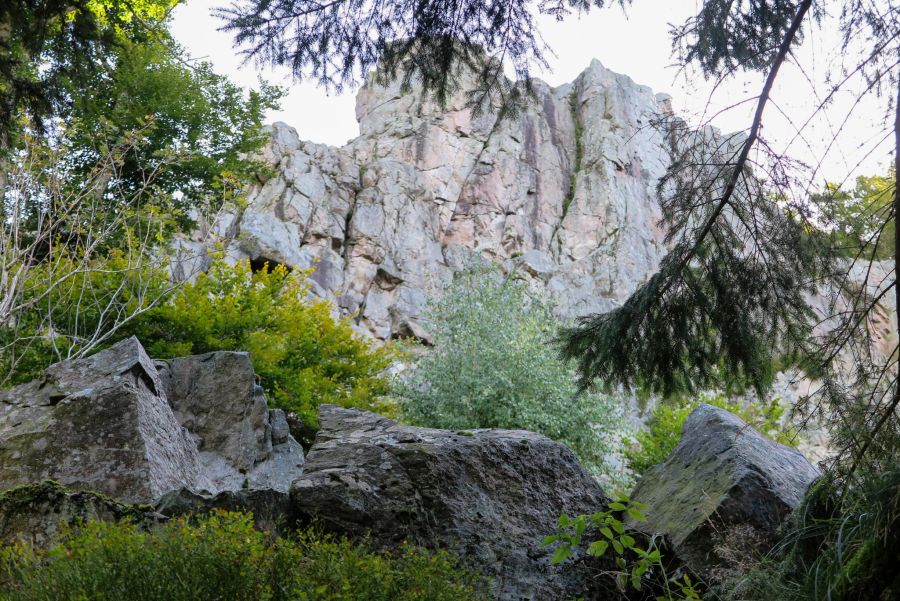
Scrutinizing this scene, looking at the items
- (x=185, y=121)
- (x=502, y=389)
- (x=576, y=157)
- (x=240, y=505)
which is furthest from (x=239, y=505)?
→ (x=576, y=157)

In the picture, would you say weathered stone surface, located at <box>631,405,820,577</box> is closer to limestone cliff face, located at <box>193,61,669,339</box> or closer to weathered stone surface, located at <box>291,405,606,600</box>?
weathered stone surface, located at <box>291,405,606,600</box>

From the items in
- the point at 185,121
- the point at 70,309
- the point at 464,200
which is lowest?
the point at 70,309

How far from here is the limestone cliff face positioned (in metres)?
30.0

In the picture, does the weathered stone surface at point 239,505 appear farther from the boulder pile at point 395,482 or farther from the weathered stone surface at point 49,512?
the weathered stone surface at point 49,512

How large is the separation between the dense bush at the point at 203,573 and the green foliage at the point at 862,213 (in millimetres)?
2510

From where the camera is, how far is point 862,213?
3.46 meters

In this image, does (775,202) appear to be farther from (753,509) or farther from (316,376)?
(316,376)

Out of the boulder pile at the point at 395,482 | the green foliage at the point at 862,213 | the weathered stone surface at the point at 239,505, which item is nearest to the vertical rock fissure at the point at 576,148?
the boulder pile at the point at 395,482

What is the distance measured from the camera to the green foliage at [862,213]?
3139mm

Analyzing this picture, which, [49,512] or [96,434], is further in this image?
[96,434]

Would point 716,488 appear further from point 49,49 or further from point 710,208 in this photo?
point 49,49

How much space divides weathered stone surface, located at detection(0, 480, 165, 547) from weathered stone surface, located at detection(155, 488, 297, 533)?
200 mm

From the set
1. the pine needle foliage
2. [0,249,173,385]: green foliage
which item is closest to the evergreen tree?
the pine needle foliage

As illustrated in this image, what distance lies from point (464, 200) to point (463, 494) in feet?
99.7
